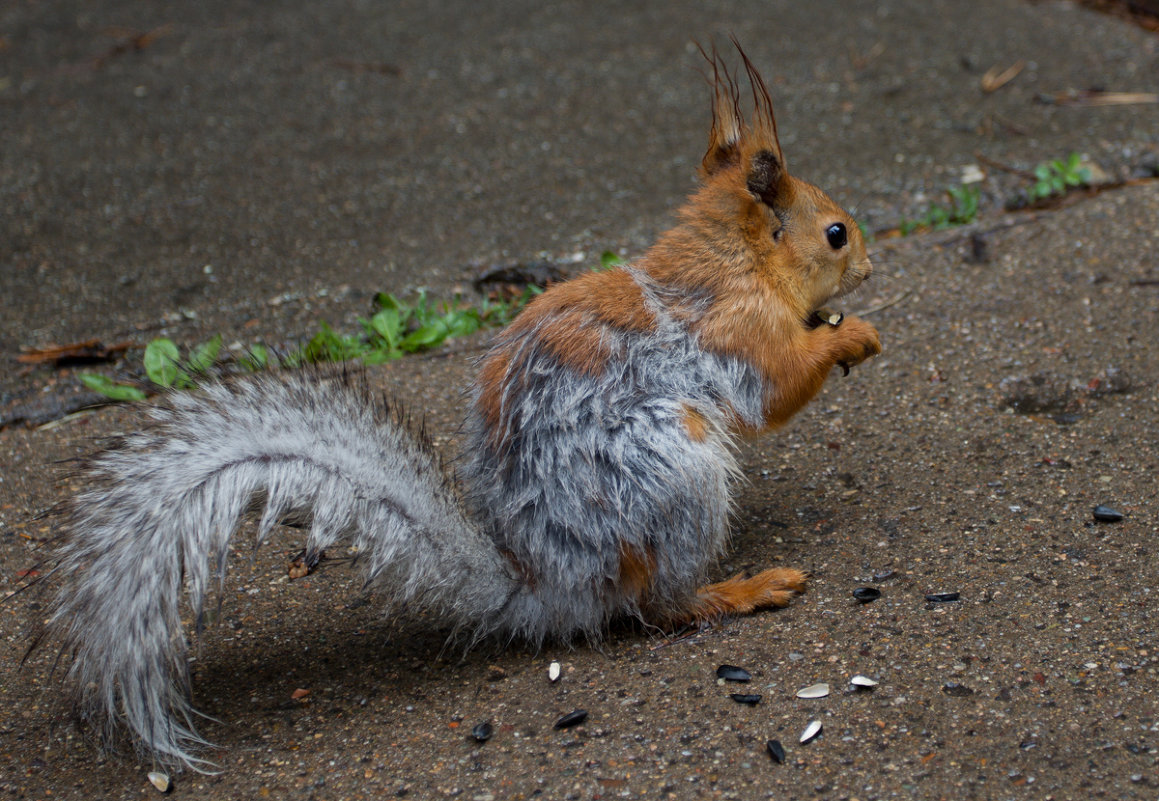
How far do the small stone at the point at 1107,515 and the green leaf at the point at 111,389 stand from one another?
263 cm

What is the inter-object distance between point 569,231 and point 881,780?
2681 millimetres

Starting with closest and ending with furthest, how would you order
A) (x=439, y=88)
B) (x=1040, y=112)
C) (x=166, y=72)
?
(x=1040, y=112)
(x=439, y=88)
(x=166, y=72)

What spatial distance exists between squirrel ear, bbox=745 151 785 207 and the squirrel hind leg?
0.81 meters

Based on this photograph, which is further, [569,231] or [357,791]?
[569,231]

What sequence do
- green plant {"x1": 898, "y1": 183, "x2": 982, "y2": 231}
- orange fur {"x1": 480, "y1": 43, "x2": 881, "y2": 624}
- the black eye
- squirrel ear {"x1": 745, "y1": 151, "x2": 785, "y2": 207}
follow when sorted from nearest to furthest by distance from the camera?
orange fur {"x1": 480, "y1": 43, "x2": 881, "y2": 624} < squirrel ear {"x1": 745, "y1": 151, "x2": 785, "y2": 207} < the black eye < green plant {"x1": 898, "y1": 183, "x2": 982, "y2": 231}

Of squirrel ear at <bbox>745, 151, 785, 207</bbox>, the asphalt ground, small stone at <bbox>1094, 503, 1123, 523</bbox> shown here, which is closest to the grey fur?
the asphalt ground

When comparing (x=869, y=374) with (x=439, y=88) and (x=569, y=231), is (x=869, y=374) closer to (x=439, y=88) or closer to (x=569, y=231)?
(x=569, y=231)

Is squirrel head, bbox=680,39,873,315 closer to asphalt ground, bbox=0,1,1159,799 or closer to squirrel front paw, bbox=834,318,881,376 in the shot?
squirrel front paw, bbox=834,318,881,376

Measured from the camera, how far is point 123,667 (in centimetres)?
177

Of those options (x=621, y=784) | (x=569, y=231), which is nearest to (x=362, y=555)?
(x=621, y=784)

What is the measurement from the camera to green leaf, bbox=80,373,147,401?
3.27 meters

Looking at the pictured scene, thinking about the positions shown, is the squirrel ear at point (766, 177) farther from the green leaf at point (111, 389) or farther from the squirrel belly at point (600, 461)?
the green leaf at point (111, 389)

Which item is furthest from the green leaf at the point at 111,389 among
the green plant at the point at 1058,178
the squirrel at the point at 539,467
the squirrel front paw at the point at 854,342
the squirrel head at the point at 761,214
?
the green plant at the point at 1058,178

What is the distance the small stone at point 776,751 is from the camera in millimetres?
1812
